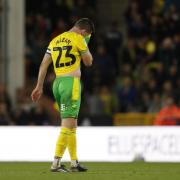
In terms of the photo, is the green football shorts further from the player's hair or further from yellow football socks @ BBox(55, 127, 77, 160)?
the player's hair

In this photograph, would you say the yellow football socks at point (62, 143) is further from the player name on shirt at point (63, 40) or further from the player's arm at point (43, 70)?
the player name on shirt at point (63, 40)

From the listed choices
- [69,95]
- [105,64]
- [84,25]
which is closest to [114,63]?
[105,64]

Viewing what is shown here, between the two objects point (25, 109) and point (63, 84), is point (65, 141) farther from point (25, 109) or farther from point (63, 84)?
point (25, 109)

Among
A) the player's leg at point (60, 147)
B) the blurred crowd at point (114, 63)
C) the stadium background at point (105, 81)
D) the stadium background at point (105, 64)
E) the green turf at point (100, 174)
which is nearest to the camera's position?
the green turf at point (100, 174)

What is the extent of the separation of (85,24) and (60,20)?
1262cm

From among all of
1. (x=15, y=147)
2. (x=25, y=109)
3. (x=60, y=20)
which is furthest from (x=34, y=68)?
(x=15, y=147)

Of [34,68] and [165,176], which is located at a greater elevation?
[34,68]

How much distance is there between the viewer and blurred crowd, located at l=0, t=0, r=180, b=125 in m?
23.2

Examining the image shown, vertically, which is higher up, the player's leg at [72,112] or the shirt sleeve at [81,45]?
the shirt sleeve at [81,45]

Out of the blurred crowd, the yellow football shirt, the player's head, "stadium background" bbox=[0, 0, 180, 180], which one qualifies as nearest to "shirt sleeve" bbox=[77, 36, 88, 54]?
the yellow football shirt

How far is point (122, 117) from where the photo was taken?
23.1 m

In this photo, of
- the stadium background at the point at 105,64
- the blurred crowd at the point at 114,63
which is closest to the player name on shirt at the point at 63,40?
the stadium background at the point at 105,64

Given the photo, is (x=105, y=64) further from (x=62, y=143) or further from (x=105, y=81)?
(x=62, y=143)

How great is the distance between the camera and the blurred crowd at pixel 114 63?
2320 cm
